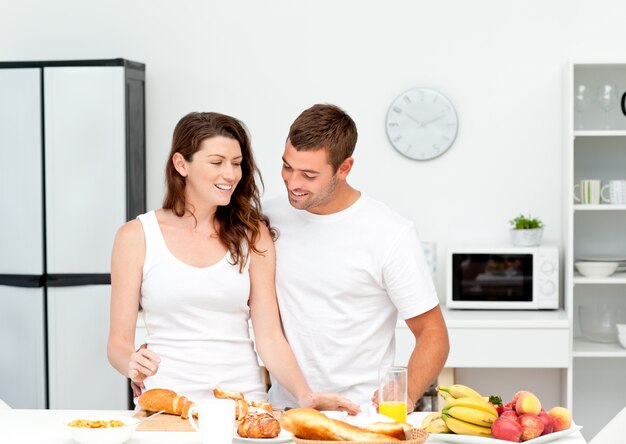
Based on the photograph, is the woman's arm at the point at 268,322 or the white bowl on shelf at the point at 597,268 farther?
the white bowl on shelf at the point at 597,268

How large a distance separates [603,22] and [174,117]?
2174mm

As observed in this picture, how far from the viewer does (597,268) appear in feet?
14.6

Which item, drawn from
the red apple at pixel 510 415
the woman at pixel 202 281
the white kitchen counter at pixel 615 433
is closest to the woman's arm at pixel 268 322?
the woman at pixel 202 281

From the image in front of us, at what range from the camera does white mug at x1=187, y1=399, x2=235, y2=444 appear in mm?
1843

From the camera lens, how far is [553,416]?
2.02m

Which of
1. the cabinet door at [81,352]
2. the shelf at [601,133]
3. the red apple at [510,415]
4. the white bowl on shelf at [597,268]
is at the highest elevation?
the shelf at [601,133]

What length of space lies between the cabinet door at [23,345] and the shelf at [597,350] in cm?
245

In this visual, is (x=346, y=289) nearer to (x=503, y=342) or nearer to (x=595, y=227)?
(x=503, y=342)

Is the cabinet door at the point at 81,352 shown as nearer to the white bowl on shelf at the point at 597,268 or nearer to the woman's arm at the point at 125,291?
the woman's arm at the point at 125,291

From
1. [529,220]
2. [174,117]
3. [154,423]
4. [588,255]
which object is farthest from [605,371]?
[154,423]

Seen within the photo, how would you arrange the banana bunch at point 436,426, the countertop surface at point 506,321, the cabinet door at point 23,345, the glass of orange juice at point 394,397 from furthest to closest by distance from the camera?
the cabinet door at point 23,345 < the countertop surface at point 506,321 < the banana bunch at point 436,426 < the glass of orange juice at point 394,397

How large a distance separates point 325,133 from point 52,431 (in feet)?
3.22

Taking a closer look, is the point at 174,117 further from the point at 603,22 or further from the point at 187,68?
the point at 603,22

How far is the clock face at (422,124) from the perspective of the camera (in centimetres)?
468
